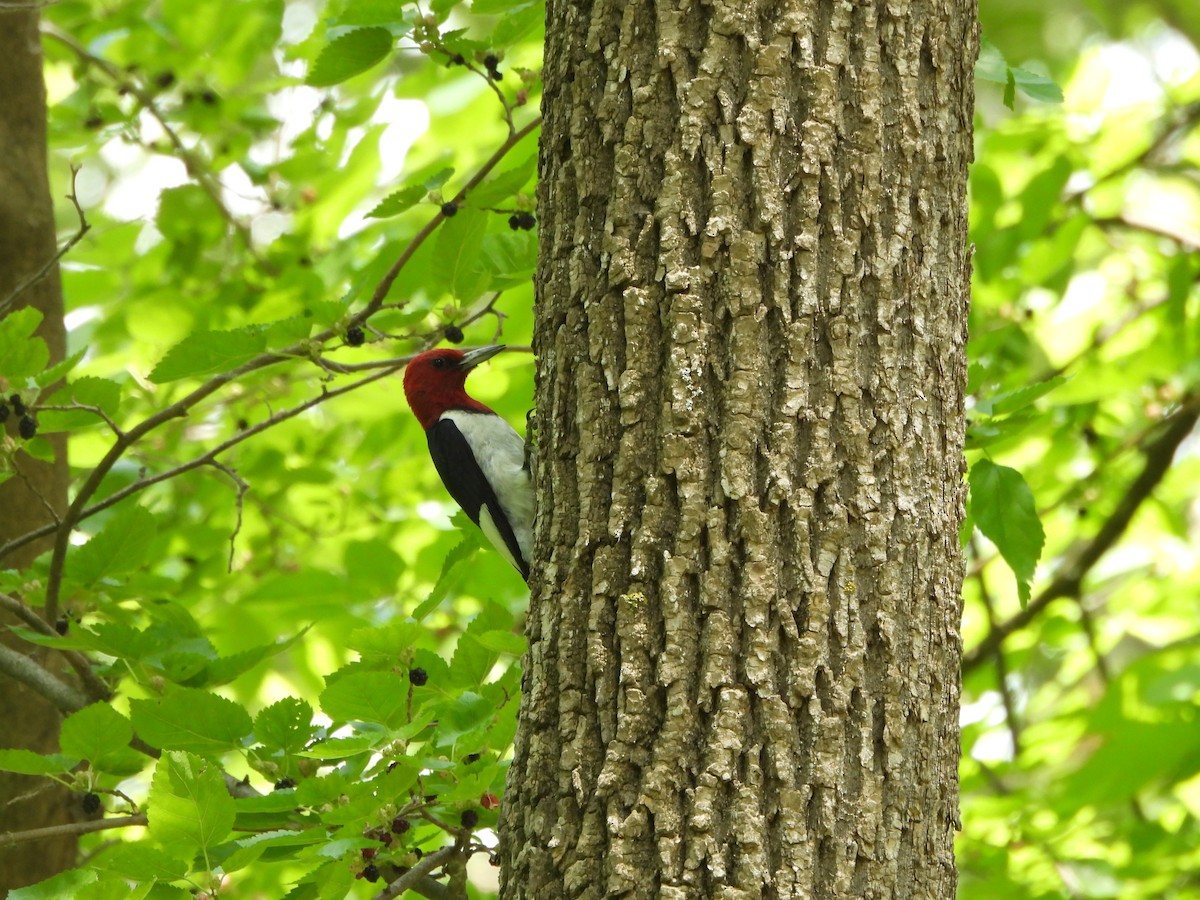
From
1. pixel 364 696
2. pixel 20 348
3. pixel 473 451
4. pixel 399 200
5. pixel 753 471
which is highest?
pixel 473 451

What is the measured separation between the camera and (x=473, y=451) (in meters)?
4.38

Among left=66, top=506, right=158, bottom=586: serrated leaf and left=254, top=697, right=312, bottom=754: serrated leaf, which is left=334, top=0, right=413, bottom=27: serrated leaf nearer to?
left=66, top=506, right=158, bottom=586: serrated leaf

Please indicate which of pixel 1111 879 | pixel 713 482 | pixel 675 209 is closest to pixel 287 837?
pixel 713 482

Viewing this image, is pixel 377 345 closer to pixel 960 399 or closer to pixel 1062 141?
pixel 960 399

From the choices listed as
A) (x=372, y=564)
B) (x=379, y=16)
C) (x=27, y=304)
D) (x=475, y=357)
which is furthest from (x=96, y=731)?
(x=27, y=304)

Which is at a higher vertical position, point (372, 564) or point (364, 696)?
point (372, 564)

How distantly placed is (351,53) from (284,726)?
1443 millimetres

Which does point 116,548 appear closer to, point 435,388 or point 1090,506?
point 435,388

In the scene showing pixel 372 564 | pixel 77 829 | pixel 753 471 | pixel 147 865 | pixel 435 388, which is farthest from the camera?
pixel 435 388

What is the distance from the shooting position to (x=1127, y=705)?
383 cm

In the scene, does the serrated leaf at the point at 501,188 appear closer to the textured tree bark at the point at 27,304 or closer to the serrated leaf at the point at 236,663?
the serrated leaf at the point at 236,663

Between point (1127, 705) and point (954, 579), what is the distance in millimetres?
2235

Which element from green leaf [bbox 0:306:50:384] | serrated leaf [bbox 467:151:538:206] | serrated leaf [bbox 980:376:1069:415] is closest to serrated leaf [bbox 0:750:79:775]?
green leaf [bbox 0:306:50:384]

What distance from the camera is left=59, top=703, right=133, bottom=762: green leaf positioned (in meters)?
2.31
